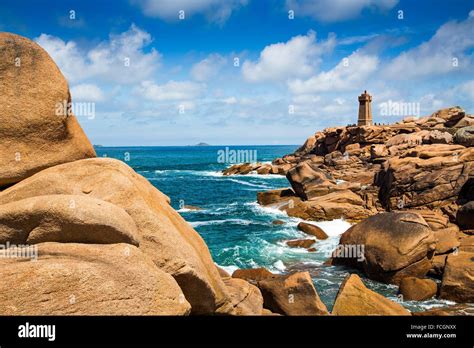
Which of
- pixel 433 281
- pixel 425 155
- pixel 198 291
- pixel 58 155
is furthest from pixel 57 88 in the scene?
pixel 425 155

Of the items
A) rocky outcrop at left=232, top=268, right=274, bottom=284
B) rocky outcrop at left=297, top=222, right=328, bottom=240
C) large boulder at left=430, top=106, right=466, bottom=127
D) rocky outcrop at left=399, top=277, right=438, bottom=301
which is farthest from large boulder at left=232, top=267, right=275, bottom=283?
large boulder at left=430, top=106, right=466, bottom=127

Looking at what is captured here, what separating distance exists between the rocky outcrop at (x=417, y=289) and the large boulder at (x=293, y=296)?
5.53m

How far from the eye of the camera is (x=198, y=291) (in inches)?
309

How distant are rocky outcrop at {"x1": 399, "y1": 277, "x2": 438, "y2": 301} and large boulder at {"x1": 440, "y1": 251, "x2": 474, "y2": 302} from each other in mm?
429

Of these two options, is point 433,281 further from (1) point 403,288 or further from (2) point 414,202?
(2) point 414,202

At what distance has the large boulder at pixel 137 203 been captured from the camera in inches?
287

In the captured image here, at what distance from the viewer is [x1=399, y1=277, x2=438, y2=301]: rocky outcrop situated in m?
16.6

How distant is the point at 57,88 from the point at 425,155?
3002 cm

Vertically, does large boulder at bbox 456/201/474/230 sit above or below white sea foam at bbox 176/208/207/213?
above

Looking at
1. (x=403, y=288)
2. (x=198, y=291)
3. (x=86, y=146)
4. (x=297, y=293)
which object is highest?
(x=86, y=146)

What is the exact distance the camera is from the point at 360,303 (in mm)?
12031

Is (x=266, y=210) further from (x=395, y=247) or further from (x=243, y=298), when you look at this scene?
(x=243, y=298)

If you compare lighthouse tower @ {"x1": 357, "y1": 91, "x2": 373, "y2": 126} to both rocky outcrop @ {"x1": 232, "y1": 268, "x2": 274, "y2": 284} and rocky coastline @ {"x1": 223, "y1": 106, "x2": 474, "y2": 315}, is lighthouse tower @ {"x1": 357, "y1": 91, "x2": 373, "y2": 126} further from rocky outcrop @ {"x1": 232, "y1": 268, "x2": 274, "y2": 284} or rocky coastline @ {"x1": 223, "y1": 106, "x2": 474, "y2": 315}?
rocky outcrop @ {"x1": 232, "y1": 268, "x2": 274, "y2": 284}
